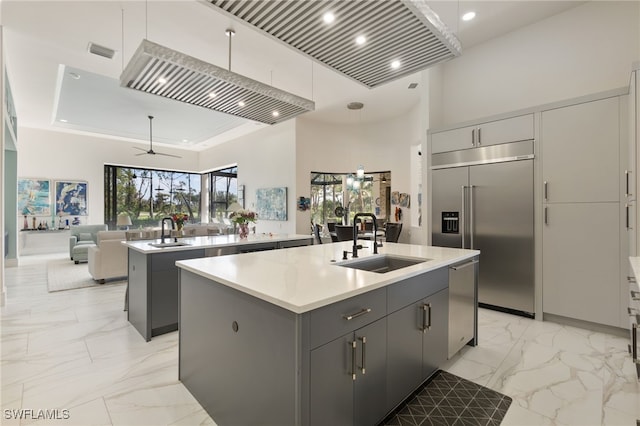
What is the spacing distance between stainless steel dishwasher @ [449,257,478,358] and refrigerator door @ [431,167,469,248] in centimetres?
145

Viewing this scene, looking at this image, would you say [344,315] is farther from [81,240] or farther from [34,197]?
[34,197]

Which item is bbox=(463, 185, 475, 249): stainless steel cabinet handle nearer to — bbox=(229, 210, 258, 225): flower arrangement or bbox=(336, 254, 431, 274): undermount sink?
bbox=(336, 254, 431, 274): undermount sink

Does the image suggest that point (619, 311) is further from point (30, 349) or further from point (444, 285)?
point (30, 349)

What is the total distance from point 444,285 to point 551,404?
3.17ft

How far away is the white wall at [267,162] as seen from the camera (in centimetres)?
719

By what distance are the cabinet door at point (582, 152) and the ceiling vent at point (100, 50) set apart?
5.51m

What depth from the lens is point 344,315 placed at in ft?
4.62

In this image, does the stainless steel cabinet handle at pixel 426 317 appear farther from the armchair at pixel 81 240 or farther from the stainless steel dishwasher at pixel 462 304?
the armchair at pixel 81 240

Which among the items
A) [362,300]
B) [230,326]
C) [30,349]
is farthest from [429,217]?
[30,349]

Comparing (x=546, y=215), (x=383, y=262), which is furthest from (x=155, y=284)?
(x=546, y=215)

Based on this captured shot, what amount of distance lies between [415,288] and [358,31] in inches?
69.6

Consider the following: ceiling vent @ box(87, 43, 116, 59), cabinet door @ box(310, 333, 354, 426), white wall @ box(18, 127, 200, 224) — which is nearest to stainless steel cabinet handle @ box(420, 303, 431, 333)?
cabinet door @ box(310, 333, 354, 426)

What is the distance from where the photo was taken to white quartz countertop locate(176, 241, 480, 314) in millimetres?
1331

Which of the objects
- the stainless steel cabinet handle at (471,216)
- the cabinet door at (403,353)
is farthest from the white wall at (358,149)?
the cabinet door at (403,353)
